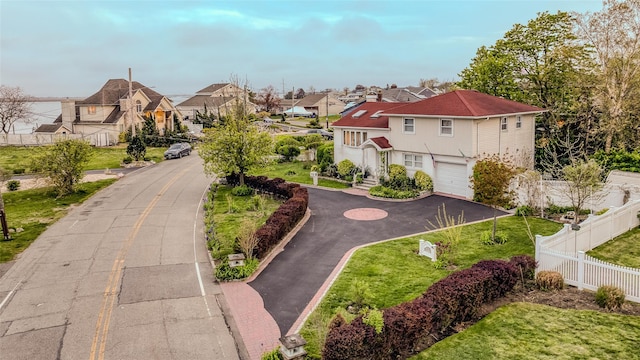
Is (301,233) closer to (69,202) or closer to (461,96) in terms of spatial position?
(461,96)

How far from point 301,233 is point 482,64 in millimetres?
25206

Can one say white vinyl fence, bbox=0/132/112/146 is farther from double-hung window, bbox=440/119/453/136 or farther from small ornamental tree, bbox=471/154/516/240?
small ornamental tree, bbox=471/154/516/240

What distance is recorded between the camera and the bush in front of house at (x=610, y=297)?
14.1m

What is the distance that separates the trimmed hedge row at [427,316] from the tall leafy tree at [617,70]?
2114 cm

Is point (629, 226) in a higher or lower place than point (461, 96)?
lower

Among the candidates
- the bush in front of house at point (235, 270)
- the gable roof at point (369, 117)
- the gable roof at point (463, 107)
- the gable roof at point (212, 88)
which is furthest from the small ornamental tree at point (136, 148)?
the gable roof at point (212, 88)

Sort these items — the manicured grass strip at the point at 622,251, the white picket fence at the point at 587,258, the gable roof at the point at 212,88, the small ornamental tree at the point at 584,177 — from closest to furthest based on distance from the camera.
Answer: the white picket fence at the point at 587,258
the manicured grass strip at the point at 622,251
the small ornamental tree at the point at 584,177
the gable roof at the point at 212,88

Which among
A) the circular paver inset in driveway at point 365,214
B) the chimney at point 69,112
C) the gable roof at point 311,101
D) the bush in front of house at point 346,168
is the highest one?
the gable roof at point 311,101

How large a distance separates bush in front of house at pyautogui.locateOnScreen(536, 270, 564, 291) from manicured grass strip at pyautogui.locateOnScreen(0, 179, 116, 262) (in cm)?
2159

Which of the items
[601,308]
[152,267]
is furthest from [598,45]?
[152,267]

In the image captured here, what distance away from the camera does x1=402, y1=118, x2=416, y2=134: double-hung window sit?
31966 mm

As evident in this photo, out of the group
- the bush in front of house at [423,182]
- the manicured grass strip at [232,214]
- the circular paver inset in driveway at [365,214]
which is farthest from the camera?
the bush in front of house at [423,182]

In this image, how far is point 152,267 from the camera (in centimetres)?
1944

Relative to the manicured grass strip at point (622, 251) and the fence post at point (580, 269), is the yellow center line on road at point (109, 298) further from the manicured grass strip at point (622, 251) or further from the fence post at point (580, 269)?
the manicured grass strip at point (622, 251)
